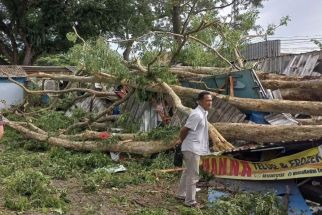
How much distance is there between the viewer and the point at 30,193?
6633mm

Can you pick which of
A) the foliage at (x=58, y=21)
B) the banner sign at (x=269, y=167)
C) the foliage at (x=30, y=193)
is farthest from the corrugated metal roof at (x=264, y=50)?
the foliage at (x=30, y=193)

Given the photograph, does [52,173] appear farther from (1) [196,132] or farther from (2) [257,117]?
(2) [257,117]

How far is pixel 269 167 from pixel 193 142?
1.15 m

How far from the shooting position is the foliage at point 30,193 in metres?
6.16

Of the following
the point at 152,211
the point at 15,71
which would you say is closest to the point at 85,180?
the point at 152,211

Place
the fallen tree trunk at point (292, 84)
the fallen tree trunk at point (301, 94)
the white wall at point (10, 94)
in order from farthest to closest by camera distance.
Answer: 1. the white wall at point (10, 94)
2. the fallen tree trunk at point (301, 94)
3. the fallen tree trunk at point (292, 84)

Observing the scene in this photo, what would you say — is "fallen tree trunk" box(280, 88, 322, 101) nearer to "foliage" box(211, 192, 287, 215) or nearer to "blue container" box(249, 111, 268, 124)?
"blue container" box(249, 111, 268, 124)

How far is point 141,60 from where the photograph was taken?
11.1 metres

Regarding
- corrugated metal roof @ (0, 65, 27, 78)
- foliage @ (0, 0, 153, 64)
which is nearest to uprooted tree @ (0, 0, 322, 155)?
corrugated metal roof @ (0, 65, 27, 78)

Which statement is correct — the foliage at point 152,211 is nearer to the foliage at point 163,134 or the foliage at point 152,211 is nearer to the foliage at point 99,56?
the foliage at point 163,134

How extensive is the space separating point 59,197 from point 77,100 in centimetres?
929

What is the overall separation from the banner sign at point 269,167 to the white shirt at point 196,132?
849 millimetres

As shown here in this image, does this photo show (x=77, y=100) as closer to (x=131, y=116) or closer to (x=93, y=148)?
(x=131, y=116)

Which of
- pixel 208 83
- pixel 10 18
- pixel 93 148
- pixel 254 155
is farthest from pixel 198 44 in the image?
pixel 10 18
